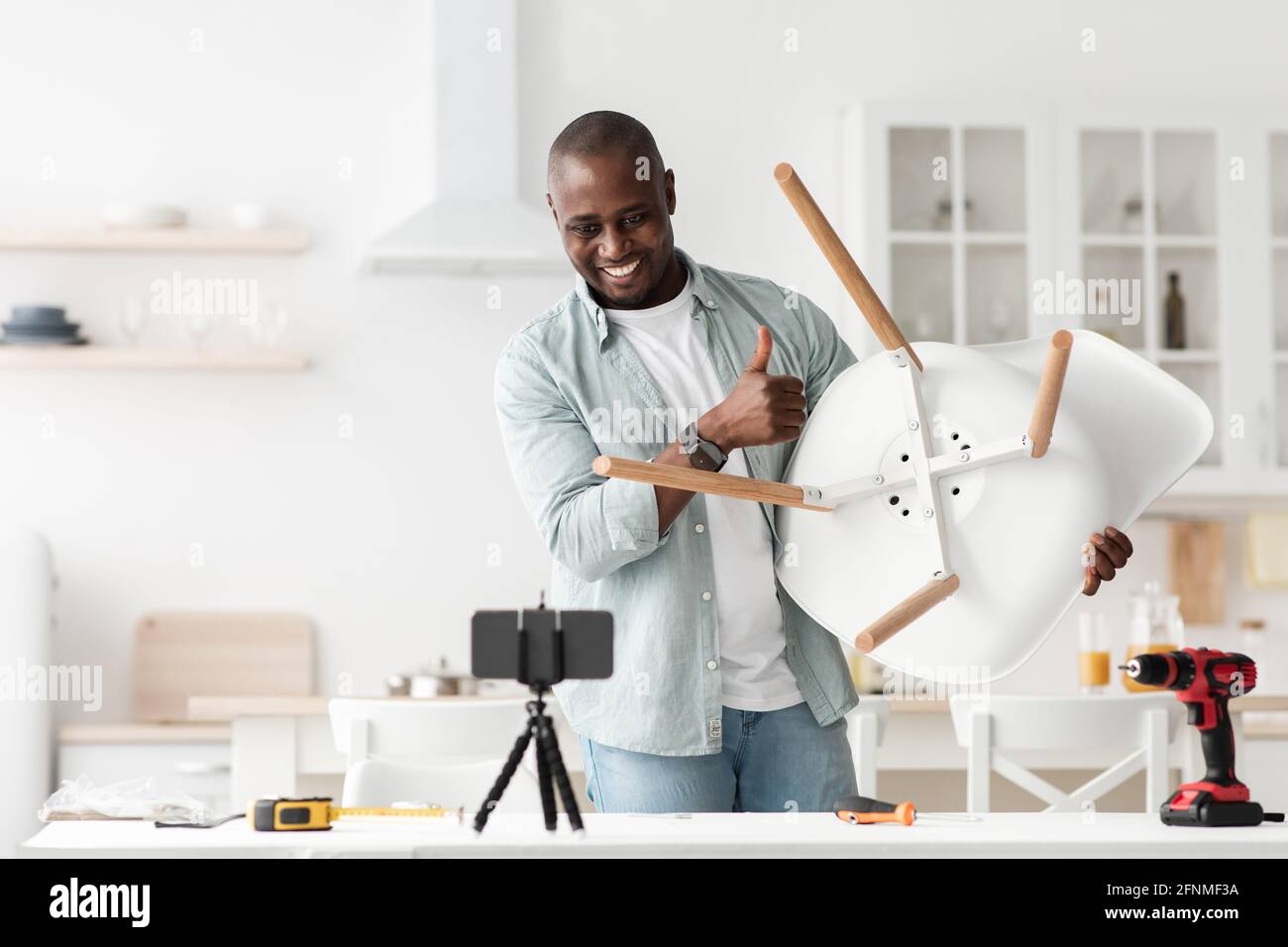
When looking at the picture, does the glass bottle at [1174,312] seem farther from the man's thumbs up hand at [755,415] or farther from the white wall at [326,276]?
the man's thumbs up hand at [755,415]

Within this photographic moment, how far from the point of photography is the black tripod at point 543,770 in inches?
49.0

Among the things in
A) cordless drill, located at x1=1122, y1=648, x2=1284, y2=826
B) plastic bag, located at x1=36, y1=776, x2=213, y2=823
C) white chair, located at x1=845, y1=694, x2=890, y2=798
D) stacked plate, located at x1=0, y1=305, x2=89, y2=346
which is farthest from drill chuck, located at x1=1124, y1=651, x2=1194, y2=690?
stacked plate, located at x1=0, y1=305, x2=89, y2=346

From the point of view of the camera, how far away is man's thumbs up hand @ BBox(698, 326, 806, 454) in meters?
1.47

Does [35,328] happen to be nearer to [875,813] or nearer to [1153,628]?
[1153,628]

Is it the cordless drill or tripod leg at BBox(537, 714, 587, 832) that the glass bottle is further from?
tripod leg at BBox(537, 714, 587, 832)

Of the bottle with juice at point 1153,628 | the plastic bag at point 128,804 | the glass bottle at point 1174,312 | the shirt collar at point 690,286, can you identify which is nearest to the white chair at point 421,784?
the plastic bag at point 128,804

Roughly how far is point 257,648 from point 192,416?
62cm

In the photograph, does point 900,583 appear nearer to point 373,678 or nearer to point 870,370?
point 870,370

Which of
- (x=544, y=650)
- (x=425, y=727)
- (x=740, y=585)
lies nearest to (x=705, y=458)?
(x=740, y=585)

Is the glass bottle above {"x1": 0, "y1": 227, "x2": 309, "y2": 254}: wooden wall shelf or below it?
below

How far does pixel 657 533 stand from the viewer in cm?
152

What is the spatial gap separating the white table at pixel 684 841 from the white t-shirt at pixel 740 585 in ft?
0.91

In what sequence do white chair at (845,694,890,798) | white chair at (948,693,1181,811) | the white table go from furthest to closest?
white chair at (845,694,890,798) → white chair at (948,693,1181,811) → the white table

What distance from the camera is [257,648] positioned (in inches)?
150
